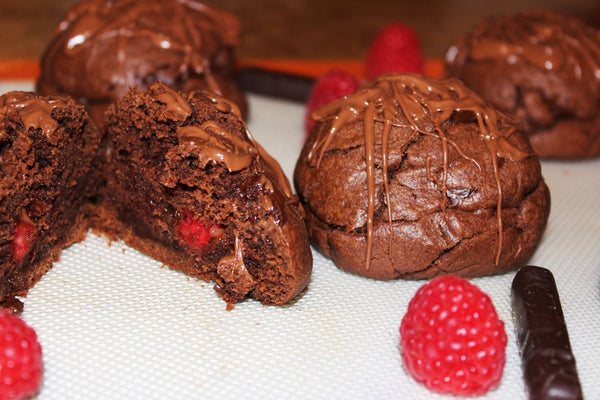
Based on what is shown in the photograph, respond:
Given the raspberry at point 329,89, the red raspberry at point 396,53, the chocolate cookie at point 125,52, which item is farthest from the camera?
the red raspberry at point 396,53

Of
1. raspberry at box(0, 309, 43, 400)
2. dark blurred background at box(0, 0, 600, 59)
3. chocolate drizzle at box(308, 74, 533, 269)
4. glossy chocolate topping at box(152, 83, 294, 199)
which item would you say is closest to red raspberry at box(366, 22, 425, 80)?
dark blurred background at box(0, 0, 600, 59)

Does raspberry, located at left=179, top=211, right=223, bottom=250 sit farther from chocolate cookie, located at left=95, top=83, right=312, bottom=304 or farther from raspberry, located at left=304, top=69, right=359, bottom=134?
raspberry, located at left=304, top=69, right=359, bottom=134

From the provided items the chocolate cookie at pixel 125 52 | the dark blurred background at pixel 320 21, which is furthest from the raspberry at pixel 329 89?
the dark blurred background at pixel 320 21

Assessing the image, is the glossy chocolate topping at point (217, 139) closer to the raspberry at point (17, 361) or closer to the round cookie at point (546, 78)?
the raspberry at point (17, 361)

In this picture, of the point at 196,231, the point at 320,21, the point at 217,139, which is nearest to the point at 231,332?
the point at 196,231

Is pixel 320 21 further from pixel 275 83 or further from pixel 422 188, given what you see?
pixel 422 188

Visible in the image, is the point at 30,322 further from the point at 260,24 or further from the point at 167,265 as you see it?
the point at 260,24
